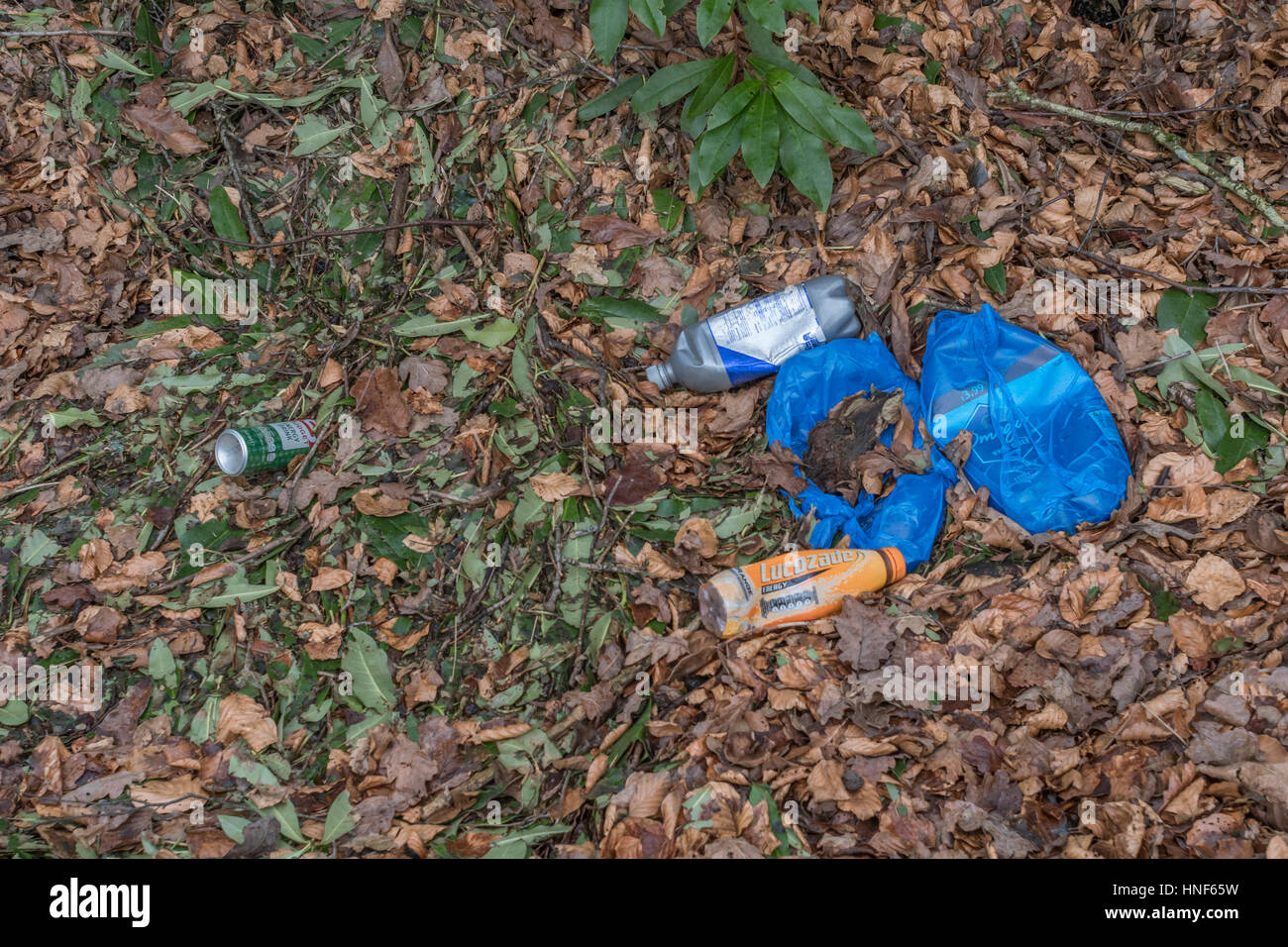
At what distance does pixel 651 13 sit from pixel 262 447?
6.40 ft

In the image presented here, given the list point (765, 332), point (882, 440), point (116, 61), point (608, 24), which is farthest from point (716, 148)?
point (116, 61)

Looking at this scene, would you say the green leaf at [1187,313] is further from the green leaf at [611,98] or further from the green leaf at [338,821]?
the green leaf at [338,821]

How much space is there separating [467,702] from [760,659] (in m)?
0.91

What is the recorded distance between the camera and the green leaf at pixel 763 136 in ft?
9.58

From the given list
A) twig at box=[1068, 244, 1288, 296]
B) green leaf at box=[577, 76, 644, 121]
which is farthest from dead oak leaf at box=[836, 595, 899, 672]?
green leaf at box=[577, 76, 644, 121]

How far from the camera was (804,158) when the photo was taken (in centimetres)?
297

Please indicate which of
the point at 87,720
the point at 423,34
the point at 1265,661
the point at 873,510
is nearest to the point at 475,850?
the point at 87,720

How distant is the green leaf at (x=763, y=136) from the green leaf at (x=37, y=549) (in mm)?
2836

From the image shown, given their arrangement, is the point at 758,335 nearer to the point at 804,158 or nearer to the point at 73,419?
the point at 804,158

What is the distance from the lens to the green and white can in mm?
2986

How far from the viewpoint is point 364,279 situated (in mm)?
A: 3506

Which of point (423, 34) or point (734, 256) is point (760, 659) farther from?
point (423, 34)

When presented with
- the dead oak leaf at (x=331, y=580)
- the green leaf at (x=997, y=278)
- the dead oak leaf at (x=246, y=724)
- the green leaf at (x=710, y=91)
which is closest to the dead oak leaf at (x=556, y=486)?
the dead oak leaf at (x=331, y=580)

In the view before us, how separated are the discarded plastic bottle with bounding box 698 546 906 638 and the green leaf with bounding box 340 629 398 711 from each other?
3.34ft
